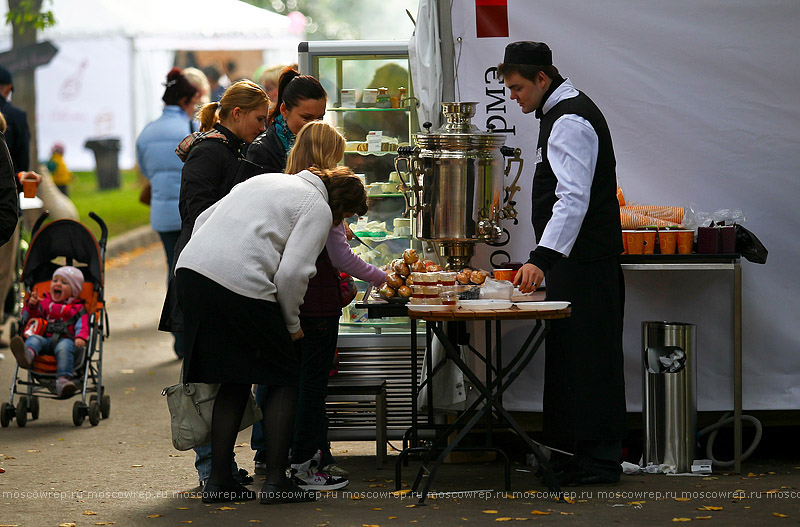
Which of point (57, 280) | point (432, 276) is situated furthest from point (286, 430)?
point (57, 280)

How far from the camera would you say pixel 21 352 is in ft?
21.3

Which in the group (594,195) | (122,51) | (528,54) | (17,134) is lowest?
(594,195)

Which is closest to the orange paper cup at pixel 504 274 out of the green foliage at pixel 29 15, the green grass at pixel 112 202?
the green foliage at pixel 29 15

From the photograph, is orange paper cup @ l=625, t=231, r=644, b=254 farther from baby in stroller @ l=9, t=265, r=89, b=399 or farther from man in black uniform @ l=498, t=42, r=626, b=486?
baby in stroller @ l=9, t=265, r=89, b=399

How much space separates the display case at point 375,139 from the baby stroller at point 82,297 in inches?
65.9

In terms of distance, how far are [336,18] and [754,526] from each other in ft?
92.6

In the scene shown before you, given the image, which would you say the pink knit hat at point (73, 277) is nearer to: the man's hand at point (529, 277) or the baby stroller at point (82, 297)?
the baby stroller at point (82, 297)

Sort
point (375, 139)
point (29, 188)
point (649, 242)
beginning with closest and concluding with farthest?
point (649, 242), point (375, 139), point (29, 188)

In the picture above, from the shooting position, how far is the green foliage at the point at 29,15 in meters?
11.8

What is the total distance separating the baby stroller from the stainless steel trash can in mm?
3300

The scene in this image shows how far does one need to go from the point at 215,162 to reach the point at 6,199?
93 cm

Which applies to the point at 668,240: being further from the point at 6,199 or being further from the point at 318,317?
the point at 6,199

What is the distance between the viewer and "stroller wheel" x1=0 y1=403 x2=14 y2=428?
6582mm

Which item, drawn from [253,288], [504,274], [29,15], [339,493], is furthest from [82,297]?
[29,15]
